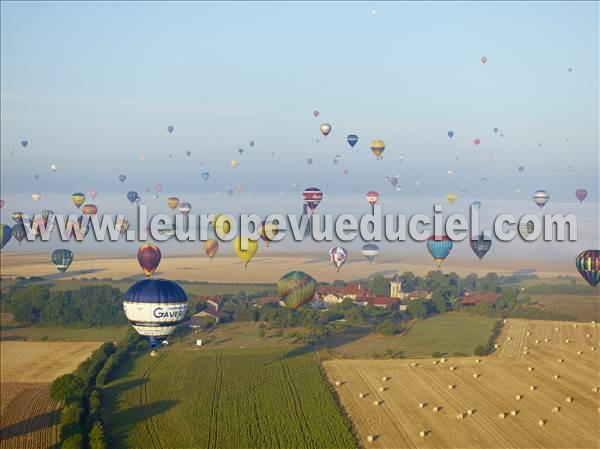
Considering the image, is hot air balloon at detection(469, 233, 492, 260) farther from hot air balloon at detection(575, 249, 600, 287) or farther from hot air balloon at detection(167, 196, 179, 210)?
hot air balloon at detection(167, 196, 179, 210)

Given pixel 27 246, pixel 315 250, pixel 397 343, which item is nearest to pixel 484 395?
pixel 397 343

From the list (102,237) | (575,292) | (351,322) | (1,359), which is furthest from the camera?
(102,237)

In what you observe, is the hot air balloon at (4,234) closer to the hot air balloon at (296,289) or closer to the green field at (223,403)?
the green field at (223,403)

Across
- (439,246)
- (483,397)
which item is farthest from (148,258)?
(483,397)

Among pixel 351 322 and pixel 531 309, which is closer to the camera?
pixel 351 322

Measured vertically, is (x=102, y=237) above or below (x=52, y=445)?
above

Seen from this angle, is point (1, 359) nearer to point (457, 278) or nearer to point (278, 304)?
point (278, 304)

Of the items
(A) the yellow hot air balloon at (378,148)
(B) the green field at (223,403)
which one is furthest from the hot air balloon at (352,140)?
(B) the green field at (223,403)
